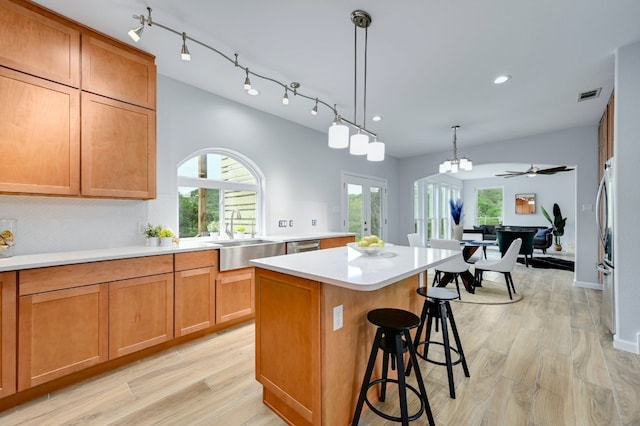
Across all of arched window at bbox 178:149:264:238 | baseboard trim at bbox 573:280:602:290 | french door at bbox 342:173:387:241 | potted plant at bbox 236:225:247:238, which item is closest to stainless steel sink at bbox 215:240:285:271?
potted plant at bbox 236:225:247:238

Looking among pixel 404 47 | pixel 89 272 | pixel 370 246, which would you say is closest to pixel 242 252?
pixel 89 272

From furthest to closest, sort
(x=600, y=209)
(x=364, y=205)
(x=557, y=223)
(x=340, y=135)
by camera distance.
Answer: (x=557, y=223)
(x=364, y=205)
(x=600, y=209)
(x=340, y=135)

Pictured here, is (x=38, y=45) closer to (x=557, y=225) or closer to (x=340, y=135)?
(x=340, y=135)

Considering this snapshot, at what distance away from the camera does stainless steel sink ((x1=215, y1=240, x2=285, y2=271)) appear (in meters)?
2.81

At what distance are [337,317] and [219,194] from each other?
254cm

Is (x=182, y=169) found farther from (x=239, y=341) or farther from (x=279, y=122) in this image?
(x=239, y=341)

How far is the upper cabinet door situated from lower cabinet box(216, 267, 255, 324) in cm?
204

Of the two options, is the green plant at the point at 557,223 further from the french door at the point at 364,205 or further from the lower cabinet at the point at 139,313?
the lower cabinet at the point at 139,313

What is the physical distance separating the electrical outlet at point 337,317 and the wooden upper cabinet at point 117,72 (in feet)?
8.08

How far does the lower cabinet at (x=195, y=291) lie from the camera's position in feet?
8.25

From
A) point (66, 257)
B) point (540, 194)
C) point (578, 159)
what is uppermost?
point (578, 159)

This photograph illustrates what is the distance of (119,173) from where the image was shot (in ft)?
7.85

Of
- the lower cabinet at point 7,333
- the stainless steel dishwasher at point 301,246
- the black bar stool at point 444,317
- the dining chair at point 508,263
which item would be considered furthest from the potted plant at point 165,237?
the dining chair at point 508,263

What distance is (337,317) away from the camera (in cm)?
152
